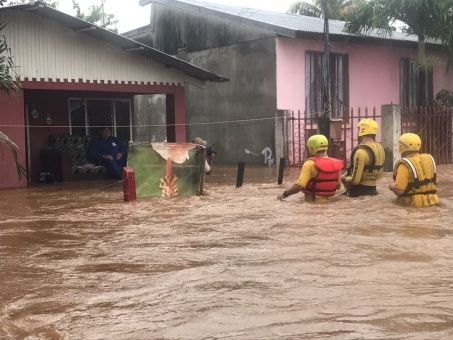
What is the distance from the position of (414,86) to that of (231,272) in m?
17.8

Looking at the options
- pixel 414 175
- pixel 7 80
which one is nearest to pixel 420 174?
pixel 414 175

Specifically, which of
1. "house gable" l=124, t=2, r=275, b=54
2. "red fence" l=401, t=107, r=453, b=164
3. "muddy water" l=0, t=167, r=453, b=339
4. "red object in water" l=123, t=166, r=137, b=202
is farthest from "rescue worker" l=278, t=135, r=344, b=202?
"house gable" l=124, t=2, r=275, b=54

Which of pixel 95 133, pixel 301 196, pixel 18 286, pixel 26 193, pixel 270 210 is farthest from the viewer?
pixel 95 133

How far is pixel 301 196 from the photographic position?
10.1 meters

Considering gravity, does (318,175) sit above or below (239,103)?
below

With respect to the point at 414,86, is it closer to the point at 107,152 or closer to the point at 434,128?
the point at 434,128

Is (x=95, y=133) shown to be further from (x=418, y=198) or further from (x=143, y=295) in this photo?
(x=143, y=295)

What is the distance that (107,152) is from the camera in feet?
53.1

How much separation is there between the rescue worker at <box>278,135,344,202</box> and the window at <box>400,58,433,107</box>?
1309 cm

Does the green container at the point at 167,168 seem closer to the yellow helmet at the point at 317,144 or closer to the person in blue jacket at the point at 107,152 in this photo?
the yellow helmet at the point at 317,144

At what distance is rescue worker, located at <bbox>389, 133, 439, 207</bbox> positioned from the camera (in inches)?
335

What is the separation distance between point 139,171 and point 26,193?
3408 mm

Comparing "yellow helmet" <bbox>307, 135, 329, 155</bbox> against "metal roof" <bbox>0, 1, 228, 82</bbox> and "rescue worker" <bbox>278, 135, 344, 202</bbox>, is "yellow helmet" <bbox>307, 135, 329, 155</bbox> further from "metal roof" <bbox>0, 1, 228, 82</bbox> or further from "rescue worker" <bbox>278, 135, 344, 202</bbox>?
"metal roof" <bbox>0, 1, 228, 82</bbox>

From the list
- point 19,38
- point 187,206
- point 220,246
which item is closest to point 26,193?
point 19,38
